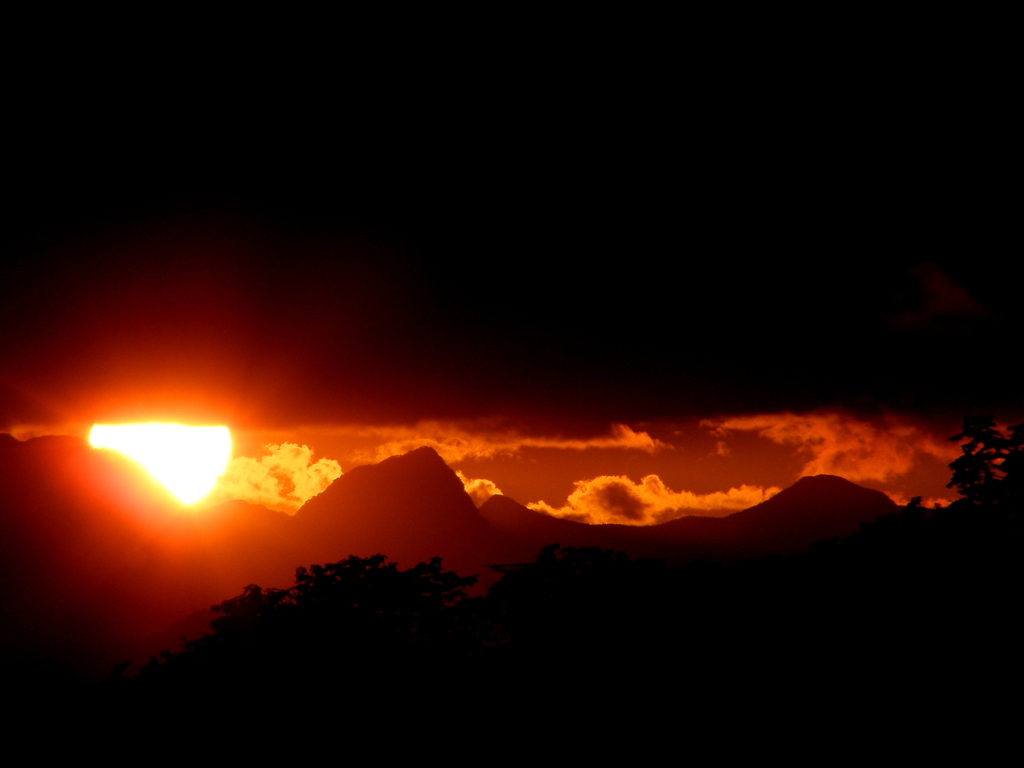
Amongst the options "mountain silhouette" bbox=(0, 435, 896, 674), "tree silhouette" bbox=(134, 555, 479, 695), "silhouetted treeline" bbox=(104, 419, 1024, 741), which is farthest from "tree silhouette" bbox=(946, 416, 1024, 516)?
"mountain silhouette" bbox=(0, 435, 896, 674)

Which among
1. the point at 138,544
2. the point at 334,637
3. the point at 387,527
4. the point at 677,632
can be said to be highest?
the point at 677,632

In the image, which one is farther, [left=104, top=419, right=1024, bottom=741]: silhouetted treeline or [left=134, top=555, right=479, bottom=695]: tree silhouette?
[left=134, top=555, right=479, bottom=695]: tree silhouette

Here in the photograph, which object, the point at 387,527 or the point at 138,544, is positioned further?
the point at 387,527

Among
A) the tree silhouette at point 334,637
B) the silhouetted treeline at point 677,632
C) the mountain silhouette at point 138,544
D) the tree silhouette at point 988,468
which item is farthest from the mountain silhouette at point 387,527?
the tree silhouette at point 988,468

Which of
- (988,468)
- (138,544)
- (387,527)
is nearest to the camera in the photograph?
(988,468)

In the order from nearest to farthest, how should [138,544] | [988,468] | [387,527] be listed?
1. [988,468]
2. [138,544]
3. [387,527]

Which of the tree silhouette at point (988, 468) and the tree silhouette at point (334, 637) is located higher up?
the tree silhouette at point (988, 468)

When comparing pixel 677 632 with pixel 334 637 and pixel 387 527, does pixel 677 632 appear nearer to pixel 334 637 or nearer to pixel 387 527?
pixel 334 637

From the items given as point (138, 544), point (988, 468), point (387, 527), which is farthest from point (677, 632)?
point (387, 527)

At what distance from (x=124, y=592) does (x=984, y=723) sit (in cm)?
16433

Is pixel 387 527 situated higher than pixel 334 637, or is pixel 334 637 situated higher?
pixel 334 637

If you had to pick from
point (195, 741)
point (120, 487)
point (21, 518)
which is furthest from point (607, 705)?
point (120, 487)

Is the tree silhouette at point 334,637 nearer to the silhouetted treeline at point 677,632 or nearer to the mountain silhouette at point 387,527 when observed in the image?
the silhouetted treeline at point 677,632

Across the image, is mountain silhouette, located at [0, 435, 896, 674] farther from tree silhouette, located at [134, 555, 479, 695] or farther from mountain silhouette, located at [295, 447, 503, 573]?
tree silhouette, located at [134, 555, 479, 695]
